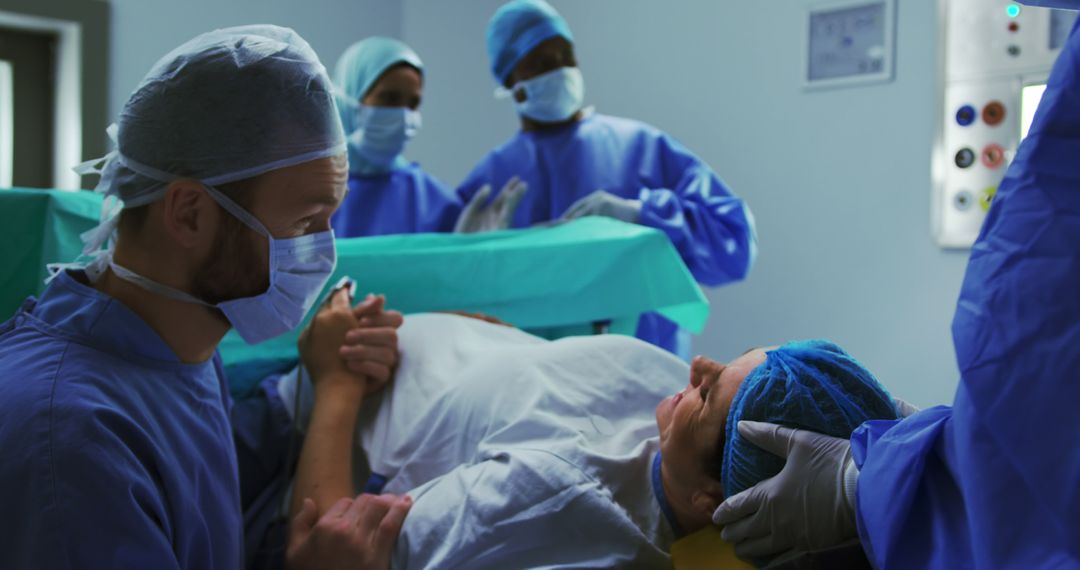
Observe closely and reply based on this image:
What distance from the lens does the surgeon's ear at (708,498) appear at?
3.91ft

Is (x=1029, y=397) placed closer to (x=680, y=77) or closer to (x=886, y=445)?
(x=886, y=445)

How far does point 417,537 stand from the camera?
121cm

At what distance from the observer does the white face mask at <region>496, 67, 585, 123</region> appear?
2.61 meters

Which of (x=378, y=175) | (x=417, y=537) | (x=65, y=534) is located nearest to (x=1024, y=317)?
(x=417, y=537)

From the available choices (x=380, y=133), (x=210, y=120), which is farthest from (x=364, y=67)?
(x=210, y=120)

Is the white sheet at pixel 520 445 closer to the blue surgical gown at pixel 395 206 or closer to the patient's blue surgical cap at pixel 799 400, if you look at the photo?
the patient's blue surgical cap at pixel 799 400

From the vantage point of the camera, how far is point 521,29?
103 inches

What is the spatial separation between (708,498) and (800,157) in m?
2.23

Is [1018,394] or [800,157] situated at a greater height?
[800,157]

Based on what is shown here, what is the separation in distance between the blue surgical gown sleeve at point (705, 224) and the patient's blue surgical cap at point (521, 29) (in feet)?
1.81

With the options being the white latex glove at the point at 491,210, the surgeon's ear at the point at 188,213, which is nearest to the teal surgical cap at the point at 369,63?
the white latex glove at the point at 491,210

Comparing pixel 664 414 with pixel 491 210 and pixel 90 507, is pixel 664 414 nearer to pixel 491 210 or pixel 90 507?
pixel 90 507

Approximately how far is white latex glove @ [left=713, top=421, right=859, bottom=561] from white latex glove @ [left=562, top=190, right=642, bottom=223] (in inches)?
53.4

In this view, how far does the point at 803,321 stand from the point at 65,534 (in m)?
2.63
